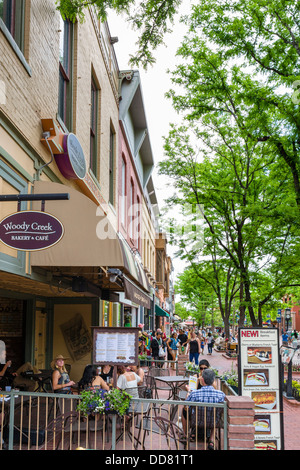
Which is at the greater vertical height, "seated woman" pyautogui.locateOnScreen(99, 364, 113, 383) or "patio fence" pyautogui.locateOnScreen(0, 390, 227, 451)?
"seated woman" pyautogui.locateOnScreen(99, 364, 113, 383)

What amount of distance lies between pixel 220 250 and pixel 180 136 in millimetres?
7663

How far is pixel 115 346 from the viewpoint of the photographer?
22.3 feet

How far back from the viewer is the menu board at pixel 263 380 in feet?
22.3

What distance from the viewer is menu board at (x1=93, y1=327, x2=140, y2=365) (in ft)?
22.1

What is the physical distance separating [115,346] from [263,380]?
227 centimetres

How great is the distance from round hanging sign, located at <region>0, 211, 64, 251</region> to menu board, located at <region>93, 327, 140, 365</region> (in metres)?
1.66

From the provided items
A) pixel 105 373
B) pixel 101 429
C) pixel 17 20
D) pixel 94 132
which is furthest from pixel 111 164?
pixel 101 429

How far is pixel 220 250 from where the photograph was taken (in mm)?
27750

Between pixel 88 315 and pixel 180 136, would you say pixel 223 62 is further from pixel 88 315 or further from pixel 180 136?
pixel 88 315

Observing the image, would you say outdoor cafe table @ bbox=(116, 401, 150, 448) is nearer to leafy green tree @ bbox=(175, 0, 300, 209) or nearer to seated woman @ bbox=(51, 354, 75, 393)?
seated woman @ bbox=(51, 354, 75, 393)

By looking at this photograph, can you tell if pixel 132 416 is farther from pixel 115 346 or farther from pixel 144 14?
pixel 144 14

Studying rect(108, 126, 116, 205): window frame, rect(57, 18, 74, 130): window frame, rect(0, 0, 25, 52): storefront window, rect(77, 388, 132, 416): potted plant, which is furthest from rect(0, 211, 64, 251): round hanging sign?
rect(108, 126, 116, 205): window frame

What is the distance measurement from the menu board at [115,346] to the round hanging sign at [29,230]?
1.66 m

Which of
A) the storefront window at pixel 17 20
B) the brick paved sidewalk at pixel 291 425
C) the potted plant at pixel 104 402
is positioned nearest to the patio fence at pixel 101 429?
the potted plant at pixel 104 402
